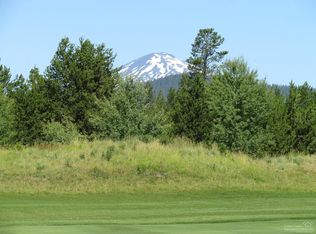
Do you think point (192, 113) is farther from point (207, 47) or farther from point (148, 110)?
point (207, 47)

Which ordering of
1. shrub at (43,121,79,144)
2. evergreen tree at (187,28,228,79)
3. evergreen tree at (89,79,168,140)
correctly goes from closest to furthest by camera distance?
evergreen tree at (89,79,168,140) < shrub at (43,121,79,144) < evergreen tree at (187,28,228,79)

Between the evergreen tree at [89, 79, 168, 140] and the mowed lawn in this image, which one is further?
the evergreen tree at [89, 79, 168, 140]

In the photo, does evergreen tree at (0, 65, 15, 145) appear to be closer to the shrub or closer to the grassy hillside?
the shrub

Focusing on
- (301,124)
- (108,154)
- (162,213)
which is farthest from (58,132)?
(162,213)

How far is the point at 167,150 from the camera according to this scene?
2812cm

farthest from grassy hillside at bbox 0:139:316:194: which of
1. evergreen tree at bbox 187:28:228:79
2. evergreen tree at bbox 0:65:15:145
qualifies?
evergreen tree at bbox 187:28:228:79

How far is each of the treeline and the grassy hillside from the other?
7.75 meters

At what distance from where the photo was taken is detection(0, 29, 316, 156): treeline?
39188 millimetres

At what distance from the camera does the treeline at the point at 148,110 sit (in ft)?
129

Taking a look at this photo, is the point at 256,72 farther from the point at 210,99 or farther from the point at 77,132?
the point at 77,132

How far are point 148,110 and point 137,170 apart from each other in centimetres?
1439

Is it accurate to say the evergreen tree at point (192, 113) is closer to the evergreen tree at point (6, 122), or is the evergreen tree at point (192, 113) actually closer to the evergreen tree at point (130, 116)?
the evergreen tree at point (130, 116)

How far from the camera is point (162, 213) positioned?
16641mm

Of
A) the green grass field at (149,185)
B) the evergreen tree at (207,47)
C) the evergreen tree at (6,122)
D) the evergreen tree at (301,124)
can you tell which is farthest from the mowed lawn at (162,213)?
the evergreen tree at (207,47)
